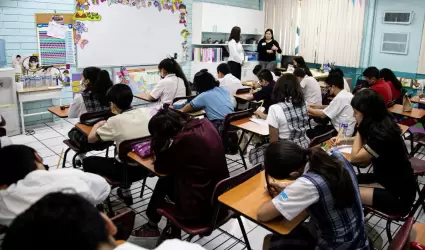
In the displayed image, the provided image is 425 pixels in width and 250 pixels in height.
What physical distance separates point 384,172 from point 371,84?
276 cm

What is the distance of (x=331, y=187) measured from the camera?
158 cm

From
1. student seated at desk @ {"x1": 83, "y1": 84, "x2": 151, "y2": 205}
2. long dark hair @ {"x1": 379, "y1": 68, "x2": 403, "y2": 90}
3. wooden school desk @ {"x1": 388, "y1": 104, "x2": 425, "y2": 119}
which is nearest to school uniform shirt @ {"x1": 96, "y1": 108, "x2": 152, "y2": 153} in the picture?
student seated at desk @ {"x1": 83, "y1": 84, "x2": 151, "y2": 205}

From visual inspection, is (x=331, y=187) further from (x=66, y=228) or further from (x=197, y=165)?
(x=66, y=228)

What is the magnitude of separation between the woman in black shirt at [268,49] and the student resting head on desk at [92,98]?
5.06 m

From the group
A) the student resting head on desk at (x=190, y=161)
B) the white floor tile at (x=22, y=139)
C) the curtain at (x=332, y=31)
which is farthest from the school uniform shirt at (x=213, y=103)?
the curtain at (x=332, y=31)

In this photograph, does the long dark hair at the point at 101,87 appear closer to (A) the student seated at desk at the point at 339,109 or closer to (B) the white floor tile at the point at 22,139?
(B) the white floor tile at the point at 22,139

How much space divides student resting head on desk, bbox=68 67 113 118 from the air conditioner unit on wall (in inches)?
232

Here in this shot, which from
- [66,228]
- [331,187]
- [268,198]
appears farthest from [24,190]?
[331,187]

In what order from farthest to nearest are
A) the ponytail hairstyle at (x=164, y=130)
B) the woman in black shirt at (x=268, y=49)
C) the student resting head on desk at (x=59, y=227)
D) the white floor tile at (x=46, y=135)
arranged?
the woman in black shirt at (x=268, y=49)
the white floor tile at (x=46, y=135)
the ponytail hairstyle at (x=164, y=130)
the student resting head on desk at (x=59, y=227)

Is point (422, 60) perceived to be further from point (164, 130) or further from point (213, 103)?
point (164, 130)

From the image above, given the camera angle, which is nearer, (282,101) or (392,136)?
(392,136)

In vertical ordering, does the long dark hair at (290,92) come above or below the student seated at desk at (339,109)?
above

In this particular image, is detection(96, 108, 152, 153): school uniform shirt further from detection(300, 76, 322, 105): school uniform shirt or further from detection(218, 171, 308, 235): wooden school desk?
detection(300, 76, 322, 105): school uniform shirt

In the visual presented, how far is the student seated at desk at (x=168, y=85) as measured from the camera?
4.42m
